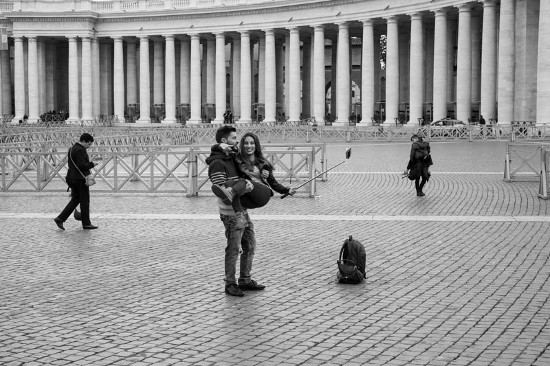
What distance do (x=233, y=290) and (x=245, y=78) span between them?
78.6 meters

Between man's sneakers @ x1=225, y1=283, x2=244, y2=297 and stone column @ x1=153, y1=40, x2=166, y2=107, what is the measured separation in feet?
301

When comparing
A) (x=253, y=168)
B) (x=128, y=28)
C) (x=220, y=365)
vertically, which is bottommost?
(x=220, y=365)

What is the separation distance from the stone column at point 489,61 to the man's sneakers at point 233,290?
5521cm

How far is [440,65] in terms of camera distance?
71375mm

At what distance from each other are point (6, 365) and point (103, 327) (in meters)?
1.68

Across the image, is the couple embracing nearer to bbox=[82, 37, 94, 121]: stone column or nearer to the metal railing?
the metal railing

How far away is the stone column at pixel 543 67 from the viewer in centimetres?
5625

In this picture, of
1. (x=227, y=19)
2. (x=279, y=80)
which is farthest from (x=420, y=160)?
(x=279, y=80)

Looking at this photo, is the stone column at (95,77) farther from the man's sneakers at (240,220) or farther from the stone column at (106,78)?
the man's sneakers at (240,220)

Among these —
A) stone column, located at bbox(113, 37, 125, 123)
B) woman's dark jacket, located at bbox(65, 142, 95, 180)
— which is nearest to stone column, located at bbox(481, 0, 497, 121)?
stone column, located at bbox(113, 37, 125, 123)

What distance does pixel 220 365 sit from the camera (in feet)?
30.1

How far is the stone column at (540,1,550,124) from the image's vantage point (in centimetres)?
5625

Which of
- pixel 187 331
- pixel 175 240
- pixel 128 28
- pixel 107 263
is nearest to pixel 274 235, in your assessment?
pixel 175 240

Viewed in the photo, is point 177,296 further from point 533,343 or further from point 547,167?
point 547,167
